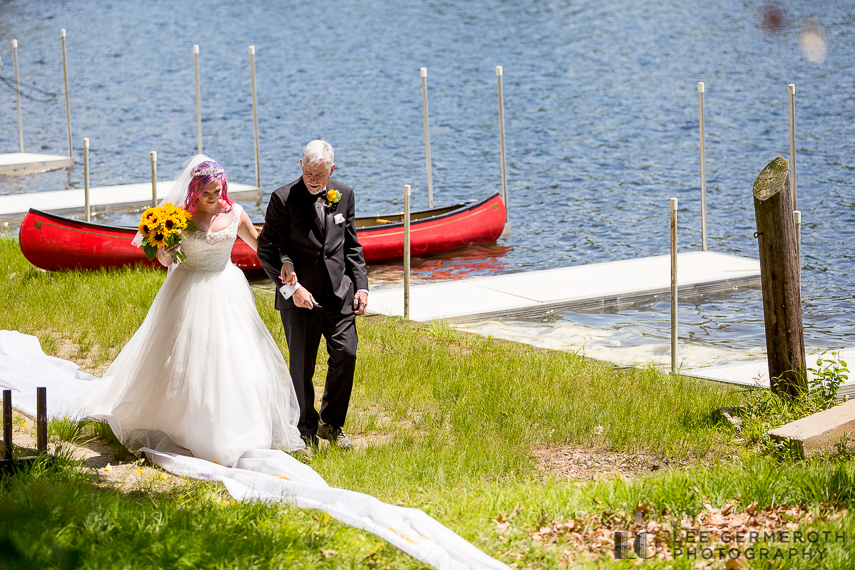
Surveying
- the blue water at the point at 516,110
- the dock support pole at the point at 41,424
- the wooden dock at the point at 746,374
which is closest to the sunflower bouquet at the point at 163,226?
the dock support pole at the point at 41,424

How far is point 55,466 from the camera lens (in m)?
5.95

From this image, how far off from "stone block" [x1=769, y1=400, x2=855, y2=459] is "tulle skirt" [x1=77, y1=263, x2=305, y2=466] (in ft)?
10.4

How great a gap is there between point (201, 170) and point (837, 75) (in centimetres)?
3317

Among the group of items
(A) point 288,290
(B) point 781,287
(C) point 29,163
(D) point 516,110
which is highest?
(D) point 516,110

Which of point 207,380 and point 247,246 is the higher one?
point 247,246

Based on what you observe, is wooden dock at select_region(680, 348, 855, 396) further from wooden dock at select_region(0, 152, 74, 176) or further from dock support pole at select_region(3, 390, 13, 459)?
wooden dock at select_region(0, 152, 74, 176)

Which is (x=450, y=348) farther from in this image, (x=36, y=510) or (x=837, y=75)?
(x=837, y=75)

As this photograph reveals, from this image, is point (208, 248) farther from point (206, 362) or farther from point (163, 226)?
Answer: point (206, 362)

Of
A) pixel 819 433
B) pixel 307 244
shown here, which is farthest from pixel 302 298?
pixel 819 433

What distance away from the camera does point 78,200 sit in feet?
65.6

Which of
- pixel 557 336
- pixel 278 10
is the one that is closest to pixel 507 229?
pixel 557 336

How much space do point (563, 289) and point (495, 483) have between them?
6.85 meters

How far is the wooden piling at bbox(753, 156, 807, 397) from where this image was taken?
23.9 feet

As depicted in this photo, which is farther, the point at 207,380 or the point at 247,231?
the point at 247,231
